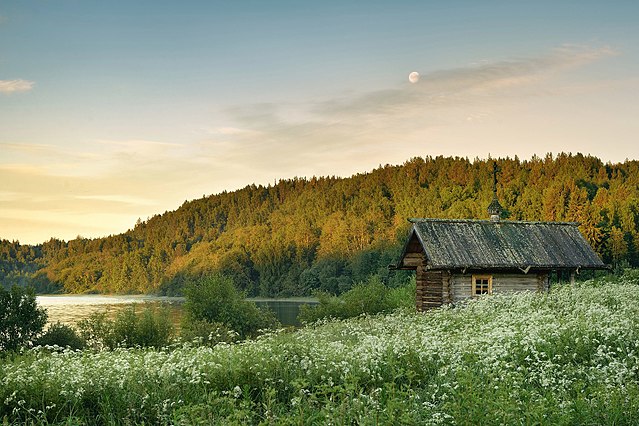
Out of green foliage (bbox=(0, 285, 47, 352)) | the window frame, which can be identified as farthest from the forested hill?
green foliage (bbox=(0, 285, 47, 352))

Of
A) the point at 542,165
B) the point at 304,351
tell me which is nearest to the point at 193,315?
the point at 304,351

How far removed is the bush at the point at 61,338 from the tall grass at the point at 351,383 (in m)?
28.2

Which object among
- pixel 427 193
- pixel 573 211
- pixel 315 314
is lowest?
pixel 315 314

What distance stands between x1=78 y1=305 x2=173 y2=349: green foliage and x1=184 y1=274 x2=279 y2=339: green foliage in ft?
18.0

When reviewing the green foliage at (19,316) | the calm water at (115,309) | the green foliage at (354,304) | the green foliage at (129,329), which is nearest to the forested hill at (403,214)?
the calm water at (115,309)

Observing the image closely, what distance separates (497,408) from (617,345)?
21.0ft

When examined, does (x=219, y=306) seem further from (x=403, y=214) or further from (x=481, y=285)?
(x=403, y=214)

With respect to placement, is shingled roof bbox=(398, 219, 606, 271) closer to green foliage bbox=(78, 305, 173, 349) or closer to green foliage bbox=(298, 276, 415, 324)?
green foliage bbox=(78, 305, 173, 349)

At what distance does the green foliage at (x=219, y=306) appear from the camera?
4178cm

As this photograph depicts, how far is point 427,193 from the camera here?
500ft

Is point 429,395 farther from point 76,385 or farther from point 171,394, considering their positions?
point 76,385

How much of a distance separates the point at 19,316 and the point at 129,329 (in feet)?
38.9

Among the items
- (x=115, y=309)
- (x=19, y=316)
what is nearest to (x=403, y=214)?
Result: (x=115, y=309)

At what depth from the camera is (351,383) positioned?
9.02 meters
